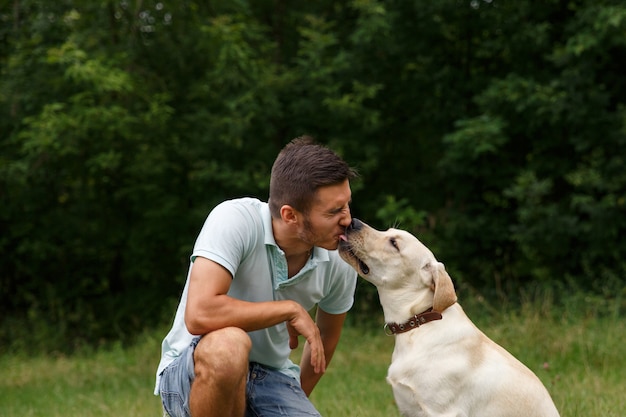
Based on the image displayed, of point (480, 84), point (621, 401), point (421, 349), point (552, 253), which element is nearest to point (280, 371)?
point (421, 349)

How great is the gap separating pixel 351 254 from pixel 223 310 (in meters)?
0.71

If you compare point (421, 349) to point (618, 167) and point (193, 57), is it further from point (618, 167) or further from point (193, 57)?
point (193, 57)

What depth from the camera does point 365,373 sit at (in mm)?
7203

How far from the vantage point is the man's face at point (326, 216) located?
3643 mm

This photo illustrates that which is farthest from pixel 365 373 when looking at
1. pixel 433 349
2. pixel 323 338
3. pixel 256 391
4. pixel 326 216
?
pixel 326 216

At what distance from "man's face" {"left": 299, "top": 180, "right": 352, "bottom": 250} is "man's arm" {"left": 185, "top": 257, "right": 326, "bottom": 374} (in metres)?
0.34

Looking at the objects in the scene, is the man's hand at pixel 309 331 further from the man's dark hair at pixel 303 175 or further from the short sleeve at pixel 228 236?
the man's dark hair at pixel 303 175

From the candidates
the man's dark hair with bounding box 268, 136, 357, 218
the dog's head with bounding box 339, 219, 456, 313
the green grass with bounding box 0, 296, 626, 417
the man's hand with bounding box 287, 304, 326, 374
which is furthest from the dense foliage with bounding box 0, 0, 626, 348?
the man's hand with bounding box 287, 304, 326, 374

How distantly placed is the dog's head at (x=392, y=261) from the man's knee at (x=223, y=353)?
69 cm

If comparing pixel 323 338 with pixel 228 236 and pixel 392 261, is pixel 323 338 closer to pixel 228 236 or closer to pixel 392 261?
pixel 392 261

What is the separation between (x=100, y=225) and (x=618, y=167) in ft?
24.0

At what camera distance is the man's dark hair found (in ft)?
11.8

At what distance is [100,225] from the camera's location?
486 inches

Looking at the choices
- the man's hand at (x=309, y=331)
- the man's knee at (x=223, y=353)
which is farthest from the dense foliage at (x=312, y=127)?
the man's knee at (x=223, y=353)
